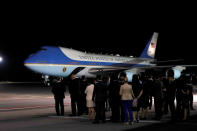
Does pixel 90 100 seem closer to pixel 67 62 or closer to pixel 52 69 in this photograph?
pixel 52 69

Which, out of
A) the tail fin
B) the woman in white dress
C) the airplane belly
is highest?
the tail fin

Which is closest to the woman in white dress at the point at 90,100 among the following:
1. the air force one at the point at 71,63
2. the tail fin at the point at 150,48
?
the air force one at the point at 71,63

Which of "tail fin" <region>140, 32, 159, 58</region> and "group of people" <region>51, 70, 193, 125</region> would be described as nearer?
"group of people" <region>51, 70, 193, 125</region>

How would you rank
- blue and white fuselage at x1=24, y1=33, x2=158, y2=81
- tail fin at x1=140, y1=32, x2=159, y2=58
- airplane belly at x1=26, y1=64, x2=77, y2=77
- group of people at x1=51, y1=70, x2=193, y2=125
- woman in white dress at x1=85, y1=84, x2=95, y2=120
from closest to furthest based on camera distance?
group of people at x1=51, y1=70, x2=193, y2=125
woman in white dress at x1=85, y1=84, x2=95, y2=120
airplane belly at x1=26, y1=64, x2=77, y2=77
blue and white fuselage at x1=24, y1=33, x2=158, y2=81
tail fin at x1=140, y1=32, x2=159, y2=58

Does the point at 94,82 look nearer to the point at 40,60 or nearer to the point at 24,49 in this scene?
the point at 40,60

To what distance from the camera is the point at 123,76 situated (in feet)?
37.7

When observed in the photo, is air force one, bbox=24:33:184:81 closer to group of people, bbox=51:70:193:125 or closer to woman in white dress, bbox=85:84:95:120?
group of people, bbox=51:70:193:125

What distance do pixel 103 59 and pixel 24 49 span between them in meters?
23.5

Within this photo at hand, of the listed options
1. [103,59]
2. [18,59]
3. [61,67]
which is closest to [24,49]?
[18,59]

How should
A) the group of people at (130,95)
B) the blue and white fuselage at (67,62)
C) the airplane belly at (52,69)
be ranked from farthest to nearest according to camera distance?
the blue and white fuselage at (67,62) < the airplane belly at (52,69) < the group of people at (130,95)

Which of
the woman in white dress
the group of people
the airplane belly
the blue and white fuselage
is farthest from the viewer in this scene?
the blue and white fuselage

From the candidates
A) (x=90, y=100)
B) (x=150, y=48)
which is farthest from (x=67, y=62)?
(x=90, y=100)

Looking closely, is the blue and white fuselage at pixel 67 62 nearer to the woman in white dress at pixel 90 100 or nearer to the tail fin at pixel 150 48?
the tail fin at pixel 150 48

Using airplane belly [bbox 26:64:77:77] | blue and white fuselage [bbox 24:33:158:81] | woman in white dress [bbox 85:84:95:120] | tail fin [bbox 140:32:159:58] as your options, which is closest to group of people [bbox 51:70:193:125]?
woman in white dress [bbox 85:84:95:120]
